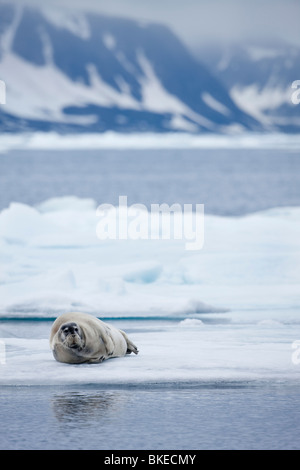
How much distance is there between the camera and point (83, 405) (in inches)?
223

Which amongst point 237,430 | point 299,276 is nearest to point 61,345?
point 237,430

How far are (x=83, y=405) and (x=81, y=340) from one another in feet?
3.17

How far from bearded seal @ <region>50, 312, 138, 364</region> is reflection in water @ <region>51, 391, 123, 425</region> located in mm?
670

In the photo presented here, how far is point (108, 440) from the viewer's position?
16.4ft

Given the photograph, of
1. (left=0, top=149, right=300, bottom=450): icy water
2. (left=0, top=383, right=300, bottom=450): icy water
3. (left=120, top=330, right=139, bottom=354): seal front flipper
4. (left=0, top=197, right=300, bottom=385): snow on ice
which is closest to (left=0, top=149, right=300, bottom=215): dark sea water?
(left=0, top=197, right=300, bottom=385): snow on ice

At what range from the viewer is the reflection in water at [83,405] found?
5.40 meters

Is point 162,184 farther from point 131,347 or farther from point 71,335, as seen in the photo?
point 71,335

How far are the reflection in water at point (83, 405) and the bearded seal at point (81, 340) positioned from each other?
0.67m

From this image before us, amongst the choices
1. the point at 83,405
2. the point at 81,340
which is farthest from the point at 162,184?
the point at 83,405

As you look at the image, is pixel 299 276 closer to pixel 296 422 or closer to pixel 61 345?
pixel 61 345

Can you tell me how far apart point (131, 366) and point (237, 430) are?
1.50 metres

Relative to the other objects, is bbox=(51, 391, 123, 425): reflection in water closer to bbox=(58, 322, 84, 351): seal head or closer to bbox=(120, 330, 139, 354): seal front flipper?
bbox=(58, 322, 84, 351): seal head

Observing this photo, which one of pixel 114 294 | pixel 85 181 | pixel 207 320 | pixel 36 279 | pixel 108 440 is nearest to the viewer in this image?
pixel 108 440

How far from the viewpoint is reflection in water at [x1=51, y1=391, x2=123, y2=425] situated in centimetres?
540
